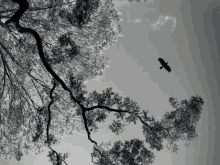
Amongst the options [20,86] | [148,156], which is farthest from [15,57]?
[148,156]

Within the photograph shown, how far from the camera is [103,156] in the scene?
8586mm

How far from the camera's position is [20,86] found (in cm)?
1366

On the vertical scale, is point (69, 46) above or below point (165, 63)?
above

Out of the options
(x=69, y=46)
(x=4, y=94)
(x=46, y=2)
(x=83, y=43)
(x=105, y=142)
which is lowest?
(x=105, y=142)

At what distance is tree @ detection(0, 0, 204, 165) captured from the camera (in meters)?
8.86

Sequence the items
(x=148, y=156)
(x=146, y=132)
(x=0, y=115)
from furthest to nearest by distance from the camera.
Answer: (x=0, y=115), (x=146, y=132), (x=148, y=156)

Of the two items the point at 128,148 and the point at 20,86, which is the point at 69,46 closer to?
the point at 20,86

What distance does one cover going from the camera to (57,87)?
13.1 meters

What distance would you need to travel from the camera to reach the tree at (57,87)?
8859 mm

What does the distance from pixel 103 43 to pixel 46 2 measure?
4824mm

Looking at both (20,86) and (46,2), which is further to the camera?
(20,86)

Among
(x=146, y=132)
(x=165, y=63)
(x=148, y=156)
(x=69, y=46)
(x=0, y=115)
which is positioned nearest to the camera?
(x=165, y=63)

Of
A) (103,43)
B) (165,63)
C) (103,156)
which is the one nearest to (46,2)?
(103,43)

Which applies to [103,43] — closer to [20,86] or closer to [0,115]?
[20,86]
